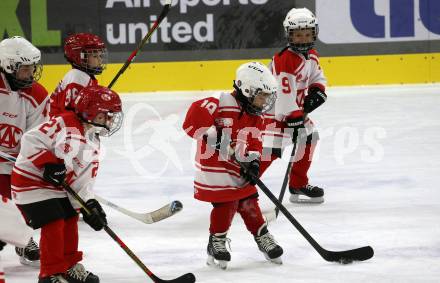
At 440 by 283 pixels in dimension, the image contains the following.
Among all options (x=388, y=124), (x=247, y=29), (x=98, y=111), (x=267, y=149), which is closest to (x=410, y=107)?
(x=388, y=124)

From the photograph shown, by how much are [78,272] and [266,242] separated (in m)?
0.74

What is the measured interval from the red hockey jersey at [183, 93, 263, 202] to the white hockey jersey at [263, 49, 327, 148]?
44.1 inches

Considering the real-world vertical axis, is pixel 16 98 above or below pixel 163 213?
above

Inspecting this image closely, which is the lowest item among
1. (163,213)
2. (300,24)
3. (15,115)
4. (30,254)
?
(30,254)

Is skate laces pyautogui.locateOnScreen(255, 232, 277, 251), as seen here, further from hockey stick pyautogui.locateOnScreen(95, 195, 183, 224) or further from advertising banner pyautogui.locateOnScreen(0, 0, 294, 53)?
advertising banner pyautogui.locateOnScreen(0, 0, 294, 53)

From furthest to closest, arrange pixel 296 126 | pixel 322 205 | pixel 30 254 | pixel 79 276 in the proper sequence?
pixel 296 126 < pixel 322 205 < pixel 30 254 < pixel 79 276

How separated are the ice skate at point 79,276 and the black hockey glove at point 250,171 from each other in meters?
0.69

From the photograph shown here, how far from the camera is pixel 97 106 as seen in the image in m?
3.04

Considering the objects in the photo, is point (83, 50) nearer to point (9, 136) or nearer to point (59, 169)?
point (9, 136)

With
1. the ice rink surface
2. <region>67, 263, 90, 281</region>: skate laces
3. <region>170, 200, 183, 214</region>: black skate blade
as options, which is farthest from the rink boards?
<region>67, 263, 90, 281</region>: skate laces

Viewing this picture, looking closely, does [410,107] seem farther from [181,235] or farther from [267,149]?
[181,235]

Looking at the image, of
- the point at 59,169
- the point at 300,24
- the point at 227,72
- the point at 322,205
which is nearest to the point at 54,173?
the point at 59,169

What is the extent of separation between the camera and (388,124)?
→ 21.6 feet

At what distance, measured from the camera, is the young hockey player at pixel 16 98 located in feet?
12.4
